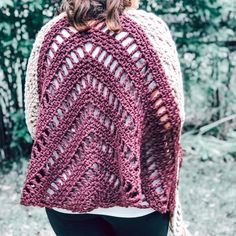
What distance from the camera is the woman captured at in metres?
2.00

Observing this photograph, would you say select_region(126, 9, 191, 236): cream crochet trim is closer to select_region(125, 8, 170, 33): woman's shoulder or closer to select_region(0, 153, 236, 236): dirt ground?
select_region(125, 8, 170, 33): woman's shoulder

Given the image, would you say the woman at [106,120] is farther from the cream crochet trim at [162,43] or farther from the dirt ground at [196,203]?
the dirt ground at [196,203]

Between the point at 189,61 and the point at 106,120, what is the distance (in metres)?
2.49

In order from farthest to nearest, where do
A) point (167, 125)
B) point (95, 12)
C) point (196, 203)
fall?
point (196, 203) < point (167, 125) < point (95, 12)

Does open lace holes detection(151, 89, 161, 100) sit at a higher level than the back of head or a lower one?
lower

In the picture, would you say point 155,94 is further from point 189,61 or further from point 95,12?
point 189,61

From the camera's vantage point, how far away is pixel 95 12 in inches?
78.8

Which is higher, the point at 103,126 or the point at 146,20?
the point at 146,20

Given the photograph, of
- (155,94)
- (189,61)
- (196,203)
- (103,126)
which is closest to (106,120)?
(103,126)

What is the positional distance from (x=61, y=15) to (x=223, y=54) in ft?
8.26

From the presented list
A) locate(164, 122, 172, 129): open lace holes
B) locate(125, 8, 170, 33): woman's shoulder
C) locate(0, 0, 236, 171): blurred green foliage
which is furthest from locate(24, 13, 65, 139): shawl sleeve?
locate(0, 0, 236, 171): blurred green foliage

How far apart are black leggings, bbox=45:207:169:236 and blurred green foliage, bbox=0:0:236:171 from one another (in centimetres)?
218

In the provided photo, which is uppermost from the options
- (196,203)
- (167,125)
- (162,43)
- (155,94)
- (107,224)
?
(162,43)

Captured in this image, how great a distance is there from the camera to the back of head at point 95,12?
6.48ft
